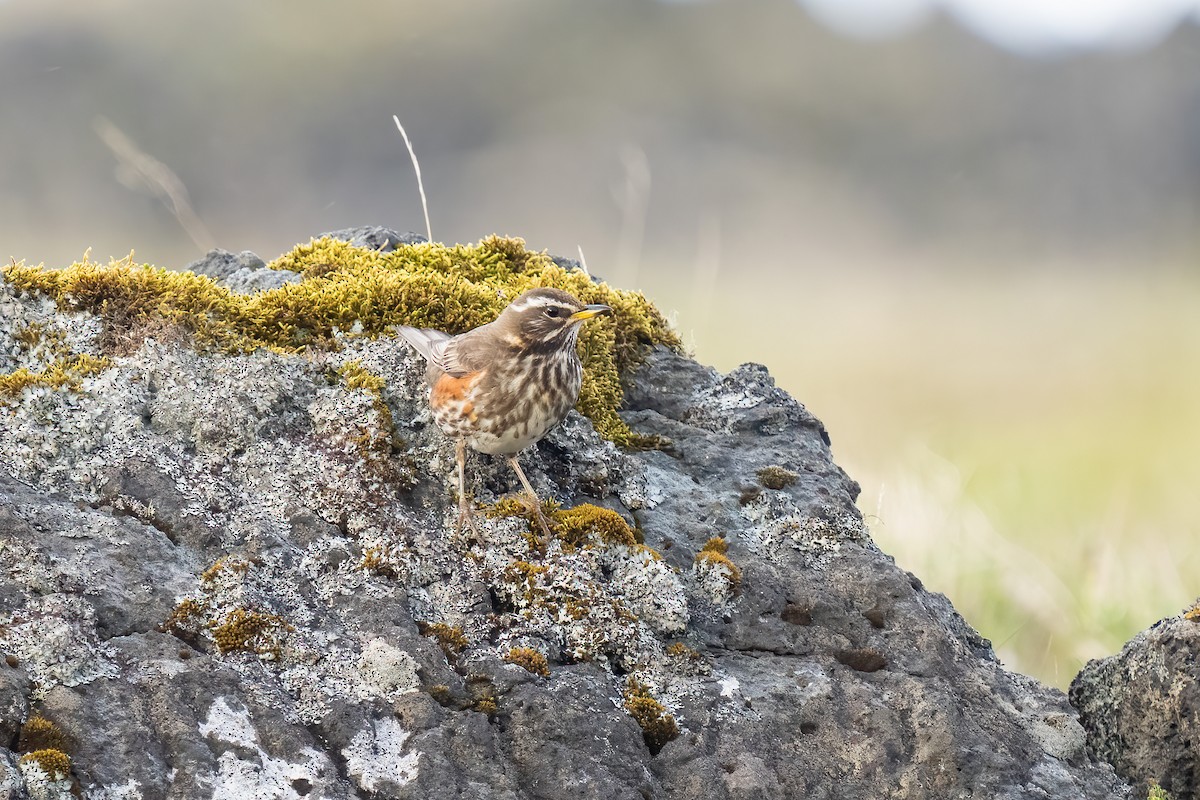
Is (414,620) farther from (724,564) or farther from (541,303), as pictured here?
(541,303)

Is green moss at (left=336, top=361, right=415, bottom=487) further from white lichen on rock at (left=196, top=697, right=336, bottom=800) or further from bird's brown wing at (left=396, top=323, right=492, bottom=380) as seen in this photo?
white lichen on rock at (left=196, top=697, right=336, bottom=800)

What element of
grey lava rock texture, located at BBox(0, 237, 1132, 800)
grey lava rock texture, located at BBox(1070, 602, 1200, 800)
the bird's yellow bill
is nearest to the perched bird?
the bird's yellow bill

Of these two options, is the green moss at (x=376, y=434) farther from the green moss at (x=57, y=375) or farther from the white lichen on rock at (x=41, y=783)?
the white lichen on rock at (x=41, y=783)

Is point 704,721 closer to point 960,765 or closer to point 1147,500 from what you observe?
point 960,765

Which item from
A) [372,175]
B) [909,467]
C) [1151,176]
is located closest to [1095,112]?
[1151,176]

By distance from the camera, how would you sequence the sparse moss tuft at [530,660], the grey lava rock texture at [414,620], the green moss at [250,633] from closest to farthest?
the grey lava rock texture at [414,620]
the green moss at [250,633]
the sparse moss tuft at [530,660]

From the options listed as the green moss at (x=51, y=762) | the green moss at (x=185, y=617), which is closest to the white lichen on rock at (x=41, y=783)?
the green moss at (x=51, y=762)
